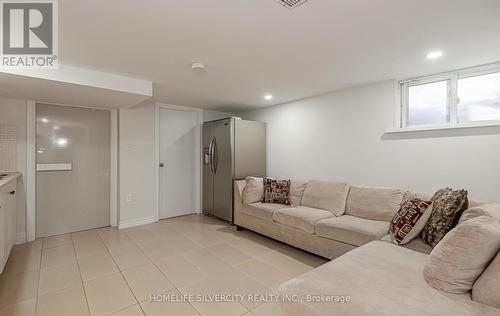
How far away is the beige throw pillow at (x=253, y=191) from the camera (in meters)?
3.56

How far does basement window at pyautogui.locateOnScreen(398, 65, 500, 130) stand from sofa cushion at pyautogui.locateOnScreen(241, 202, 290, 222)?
194cm

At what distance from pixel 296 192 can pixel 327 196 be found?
541 millimetres

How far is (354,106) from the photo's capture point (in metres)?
3.21

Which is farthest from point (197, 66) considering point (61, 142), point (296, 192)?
point (61, 142)

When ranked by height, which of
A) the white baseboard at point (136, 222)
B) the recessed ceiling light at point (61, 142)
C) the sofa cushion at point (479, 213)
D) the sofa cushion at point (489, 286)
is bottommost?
the white baseboard at point (136, 222)

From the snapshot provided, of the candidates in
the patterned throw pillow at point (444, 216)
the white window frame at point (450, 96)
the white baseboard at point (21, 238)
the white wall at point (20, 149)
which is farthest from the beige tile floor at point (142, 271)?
the white window frame at point (450, 96)

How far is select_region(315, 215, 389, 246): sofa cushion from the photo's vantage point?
7.29ft

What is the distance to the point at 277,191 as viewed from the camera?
355 centimetres

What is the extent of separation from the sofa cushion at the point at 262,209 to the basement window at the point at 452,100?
6.37 feet

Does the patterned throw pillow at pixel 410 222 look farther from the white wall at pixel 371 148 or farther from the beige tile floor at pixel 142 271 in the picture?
the beige tile floor at pixel 142 271

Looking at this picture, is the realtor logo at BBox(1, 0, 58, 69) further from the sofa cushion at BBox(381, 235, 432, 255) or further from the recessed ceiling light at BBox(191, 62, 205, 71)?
the sofa cushion at BBox(381, 235, 432, 255)

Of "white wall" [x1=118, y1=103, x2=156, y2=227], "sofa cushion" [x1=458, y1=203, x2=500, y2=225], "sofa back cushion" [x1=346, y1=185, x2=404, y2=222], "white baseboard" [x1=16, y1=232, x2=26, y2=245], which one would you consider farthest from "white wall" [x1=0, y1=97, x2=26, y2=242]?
"sofa cushion" [x1=458, y1=203, x2=500, y2=225]

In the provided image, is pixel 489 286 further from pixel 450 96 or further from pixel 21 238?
pixel 21 238

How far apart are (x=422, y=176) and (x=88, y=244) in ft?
14.2
